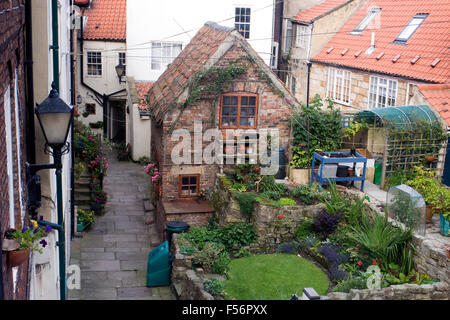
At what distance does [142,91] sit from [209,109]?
10189 millimetres

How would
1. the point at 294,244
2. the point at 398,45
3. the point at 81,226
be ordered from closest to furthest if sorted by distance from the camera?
the point at 294,244 < the point at 81,226 < the point at 398,45

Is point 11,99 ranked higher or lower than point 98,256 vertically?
higher

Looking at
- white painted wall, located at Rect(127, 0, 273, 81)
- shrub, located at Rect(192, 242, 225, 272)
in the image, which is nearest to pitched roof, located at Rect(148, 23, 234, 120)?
shrub, located at Rect(192, 242, 225, 272)

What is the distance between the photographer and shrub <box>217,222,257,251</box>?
559 inches

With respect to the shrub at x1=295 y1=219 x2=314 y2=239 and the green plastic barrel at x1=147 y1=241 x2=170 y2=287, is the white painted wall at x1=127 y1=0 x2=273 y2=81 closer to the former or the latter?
the green plastic barrel at x1=147 y1=241 x2=170 y2=287

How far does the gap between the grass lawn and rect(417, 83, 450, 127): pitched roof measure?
22.8ft

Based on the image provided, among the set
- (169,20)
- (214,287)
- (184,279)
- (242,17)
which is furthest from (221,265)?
(242,17)

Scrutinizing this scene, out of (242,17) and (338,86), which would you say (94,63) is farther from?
(338,86)

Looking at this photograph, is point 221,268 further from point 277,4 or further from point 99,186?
point 277,4

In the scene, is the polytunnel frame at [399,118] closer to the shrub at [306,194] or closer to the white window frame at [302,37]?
the shrub at [306,194]

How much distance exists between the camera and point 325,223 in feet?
45.6

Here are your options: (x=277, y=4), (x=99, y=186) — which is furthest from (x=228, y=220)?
(x=277, y=4)

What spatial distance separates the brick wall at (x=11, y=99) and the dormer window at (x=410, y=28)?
A: 57.8 feet

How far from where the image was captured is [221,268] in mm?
12766
